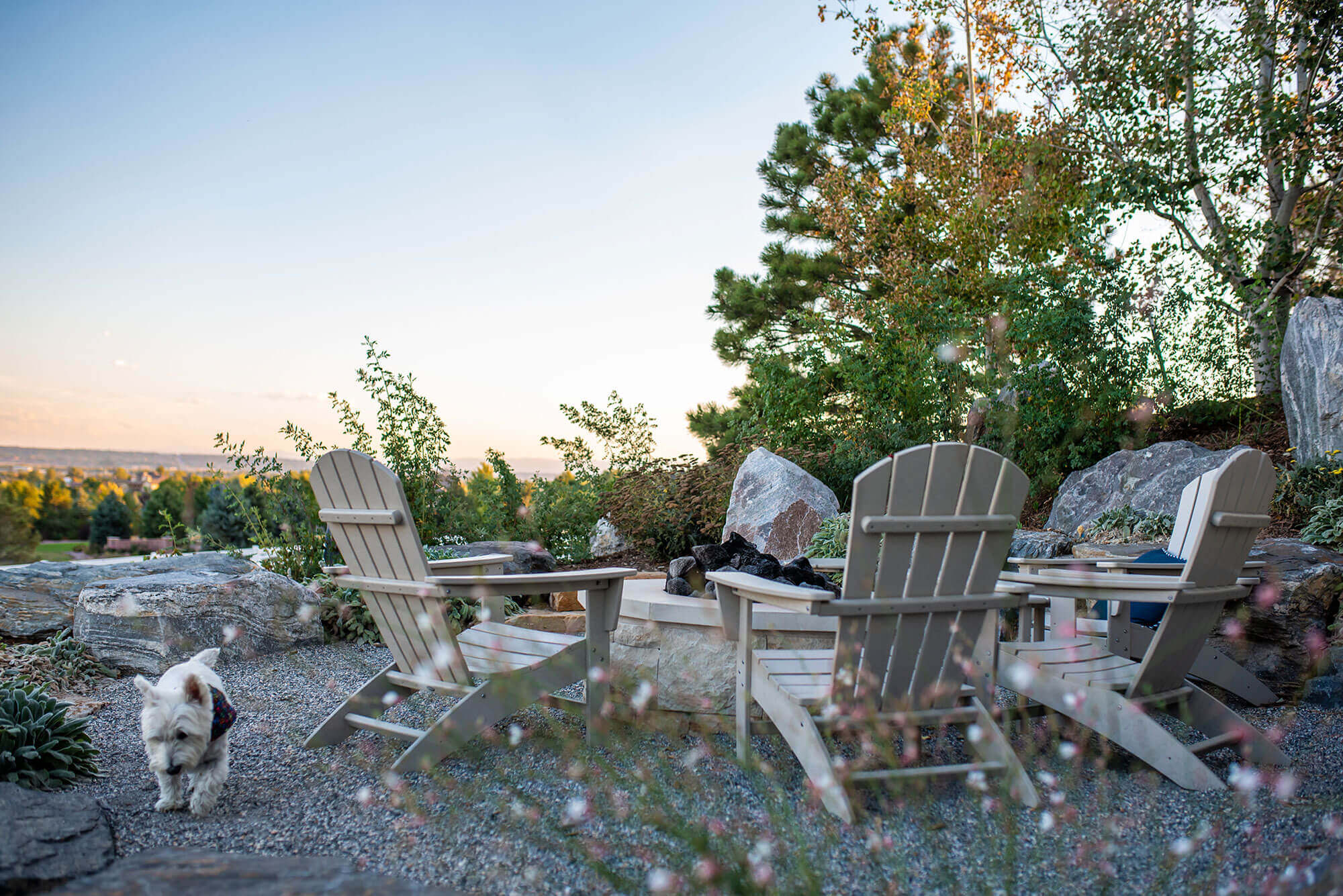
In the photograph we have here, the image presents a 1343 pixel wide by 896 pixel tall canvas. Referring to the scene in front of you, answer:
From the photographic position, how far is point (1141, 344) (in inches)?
288

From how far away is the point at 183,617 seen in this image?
399 centimetres

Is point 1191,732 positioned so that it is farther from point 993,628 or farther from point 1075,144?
point 1075,144

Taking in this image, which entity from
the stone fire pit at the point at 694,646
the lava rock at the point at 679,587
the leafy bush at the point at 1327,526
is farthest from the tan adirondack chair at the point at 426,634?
the leafy bush at the point at 1327,526

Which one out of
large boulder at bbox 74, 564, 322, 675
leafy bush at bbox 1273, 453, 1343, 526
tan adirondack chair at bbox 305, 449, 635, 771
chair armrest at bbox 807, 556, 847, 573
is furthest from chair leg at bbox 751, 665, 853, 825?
leafy bush at bbox 1273, 453, 1343, 526

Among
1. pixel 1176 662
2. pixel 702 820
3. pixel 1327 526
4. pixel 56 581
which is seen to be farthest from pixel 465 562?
pixel 1327 526

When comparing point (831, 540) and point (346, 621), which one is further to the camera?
point (831, 540)

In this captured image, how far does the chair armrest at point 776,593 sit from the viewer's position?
2041 millimetres

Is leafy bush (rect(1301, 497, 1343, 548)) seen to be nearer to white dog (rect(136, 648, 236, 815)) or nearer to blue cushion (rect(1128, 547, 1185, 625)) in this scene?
blue cushion (rect(1128, 547, 1185, 625))

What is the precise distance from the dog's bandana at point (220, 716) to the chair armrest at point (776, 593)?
1494 millimetres

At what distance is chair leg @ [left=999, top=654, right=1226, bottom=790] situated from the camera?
7.39 ft

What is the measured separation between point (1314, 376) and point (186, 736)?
6945 millimetres

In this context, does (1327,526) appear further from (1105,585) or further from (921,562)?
(921,562)

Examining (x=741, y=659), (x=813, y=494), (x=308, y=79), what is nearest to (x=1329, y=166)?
(x=813, y=494)

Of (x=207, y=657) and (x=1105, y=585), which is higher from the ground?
(x=1105, y=585)
